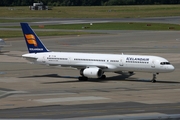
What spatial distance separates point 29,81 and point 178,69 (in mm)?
21250

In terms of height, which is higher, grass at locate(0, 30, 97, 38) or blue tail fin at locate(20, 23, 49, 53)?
blue tail fin at locate(20, 23, 49, 53)

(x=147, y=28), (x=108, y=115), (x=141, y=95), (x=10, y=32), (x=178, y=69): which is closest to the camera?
(x=108, y=115)

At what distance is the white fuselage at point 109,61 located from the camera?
5719 cm

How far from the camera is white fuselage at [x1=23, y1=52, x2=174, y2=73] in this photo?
5719 centimetres

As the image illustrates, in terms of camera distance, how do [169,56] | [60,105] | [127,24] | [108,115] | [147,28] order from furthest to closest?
[127,24], [147,28], [169,56], [60,105], [108,115]

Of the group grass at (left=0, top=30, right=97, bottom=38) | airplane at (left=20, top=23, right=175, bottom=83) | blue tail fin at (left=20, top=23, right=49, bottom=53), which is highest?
blue tail fin at (left=20, top=23, right=49, bottom=53)

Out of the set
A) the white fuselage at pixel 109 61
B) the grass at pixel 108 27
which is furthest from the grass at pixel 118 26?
the white fuselage at pixel 109 61

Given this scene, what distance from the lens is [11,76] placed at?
2518 inches

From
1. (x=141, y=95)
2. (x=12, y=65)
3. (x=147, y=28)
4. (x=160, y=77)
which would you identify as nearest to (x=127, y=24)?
(x=147, y=28)

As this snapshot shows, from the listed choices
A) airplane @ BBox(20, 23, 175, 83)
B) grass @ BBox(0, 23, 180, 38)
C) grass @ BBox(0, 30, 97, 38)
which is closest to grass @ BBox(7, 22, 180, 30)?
grass @ BBox(0, 23, 180, 38)

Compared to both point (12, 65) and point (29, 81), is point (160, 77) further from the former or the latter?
point (12, 65)

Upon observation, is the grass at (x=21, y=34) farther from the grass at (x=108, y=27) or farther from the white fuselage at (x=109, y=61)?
the white fuselage at (x=109, y=61)

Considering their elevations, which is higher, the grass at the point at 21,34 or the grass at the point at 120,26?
the grass at the point at 21,34

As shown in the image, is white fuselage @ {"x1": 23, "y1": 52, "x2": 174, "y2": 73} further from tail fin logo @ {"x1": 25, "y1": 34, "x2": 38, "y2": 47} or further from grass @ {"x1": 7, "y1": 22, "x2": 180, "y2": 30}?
grass @ {"x1": 7, "y1": 22, "x2": 180, "y2": 30}
